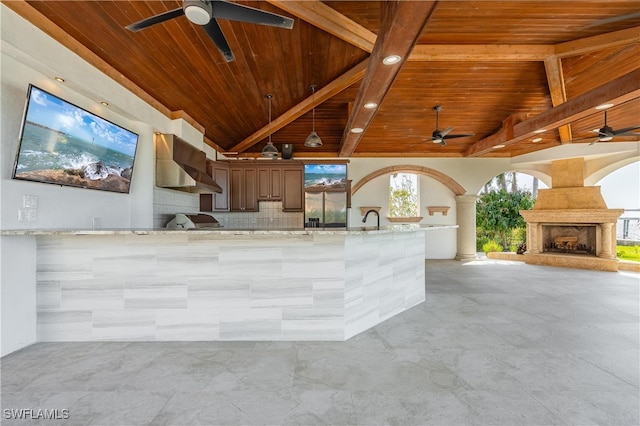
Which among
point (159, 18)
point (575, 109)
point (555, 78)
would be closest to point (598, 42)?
point (555, 78)

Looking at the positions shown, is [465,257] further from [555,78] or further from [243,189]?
[243,189]

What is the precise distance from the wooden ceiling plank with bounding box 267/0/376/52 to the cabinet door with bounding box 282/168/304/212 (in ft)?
11.3

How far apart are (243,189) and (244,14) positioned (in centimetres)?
485

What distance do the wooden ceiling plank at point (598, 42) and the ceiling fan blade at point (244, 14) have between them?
4.10m

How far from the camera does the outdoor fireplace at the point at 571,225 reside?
625 centimetres

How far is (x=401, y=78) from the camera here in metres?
4.73

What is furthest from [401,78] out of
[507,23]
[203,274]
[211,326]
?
[211,326]

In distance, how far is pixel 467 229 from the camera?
7723 millimetres

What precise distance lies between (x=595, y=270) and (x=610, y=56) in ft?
14.6

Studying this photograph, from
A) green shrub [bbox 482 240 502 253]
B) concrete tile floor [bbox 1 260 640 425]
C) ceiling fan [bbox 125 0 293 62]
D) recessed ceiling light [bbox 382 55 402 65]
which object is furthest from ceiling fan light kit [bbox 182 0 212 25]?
green shrub [bbox 482 240 502 253]

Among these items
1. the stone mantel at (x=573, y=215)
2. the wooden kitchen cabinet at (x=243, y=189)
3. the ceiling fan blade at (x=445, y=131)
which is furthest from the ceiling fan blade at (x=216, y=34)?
the stone mantel at (x=573, y=215)

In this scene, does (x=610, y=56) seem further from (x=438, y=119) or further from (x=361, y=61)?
(x=361, y=61)

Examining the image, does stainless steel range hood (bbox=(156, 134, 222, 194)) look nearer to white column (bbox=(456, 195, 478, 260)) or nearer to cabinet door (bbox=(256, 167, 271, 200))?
cabinet door (bbox=(256, 167, 271, 200))

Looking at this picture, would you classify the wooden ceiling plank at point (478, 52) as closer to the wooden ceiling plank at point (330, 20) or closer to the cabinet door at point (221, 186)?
the wooden ceiling plank at point (330, 20)
